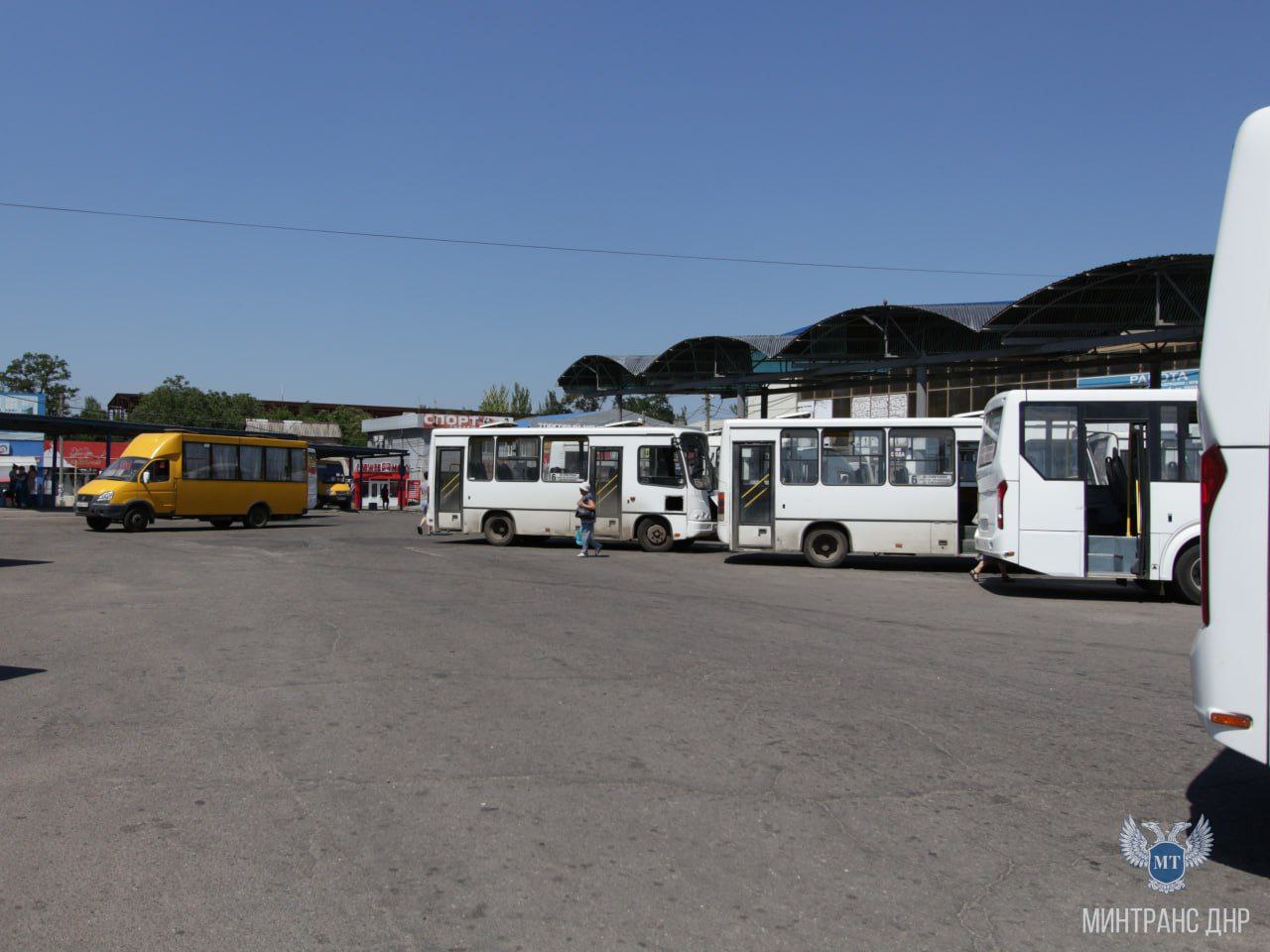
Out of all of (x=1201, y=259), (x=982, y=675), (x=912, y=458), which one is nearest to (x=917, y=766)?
(x=982, y=675)

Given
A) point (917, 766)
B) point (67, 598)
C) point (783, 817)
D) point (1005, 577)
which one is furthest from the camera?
point (1005, 577)

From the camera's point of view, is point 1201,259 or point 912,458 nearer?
point 912,458

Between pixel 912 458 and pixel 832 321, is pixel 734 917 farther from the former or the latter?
pixel 832 321

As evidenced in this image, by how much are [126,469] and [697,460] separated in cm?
1661

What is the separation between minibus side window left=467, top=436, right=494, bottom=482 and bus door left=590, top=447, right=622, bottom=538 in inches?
106

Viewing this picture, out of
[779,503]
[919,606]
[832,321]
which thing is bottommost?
[919,606]

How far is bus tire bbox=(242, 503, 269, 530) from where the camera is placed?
106 ft

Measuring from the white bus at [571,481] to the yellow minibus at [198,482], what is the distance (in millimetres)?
8984

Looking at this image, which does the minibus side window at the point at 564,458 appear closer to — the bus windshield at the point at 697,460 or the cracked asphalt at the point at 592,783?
the bus windshield at the point at 697,460

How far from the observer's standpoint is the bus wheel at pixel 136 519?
93.2 ft

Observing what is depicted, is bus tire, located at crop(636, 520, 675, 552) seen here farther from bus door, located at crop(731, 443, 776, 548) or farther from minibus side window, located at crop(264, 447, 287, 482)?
minibus side window, located at crop(264, 447, 287, 482)

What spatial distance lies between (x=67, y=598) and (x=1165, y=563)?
47.4 feet

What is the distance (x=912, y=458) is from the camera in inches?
761

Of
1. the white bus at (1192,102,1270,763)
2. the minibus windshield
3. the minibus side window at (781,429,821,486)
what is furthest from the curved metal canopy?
the minibus windshield
